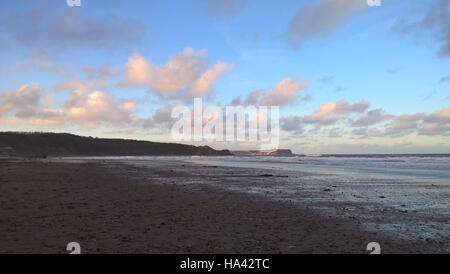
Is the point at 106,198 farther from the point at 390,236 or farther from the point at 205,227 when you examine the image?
the point at 390,236

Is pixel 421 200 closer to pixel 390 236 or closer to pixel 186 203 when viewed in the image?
pixel 390 236

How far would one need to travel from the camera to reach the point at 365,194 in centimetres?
1845

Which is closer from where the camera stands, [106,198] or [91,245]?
[91,245]

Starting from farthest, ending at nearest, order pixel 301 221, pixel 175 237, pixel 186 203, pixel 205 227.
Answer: pixel 186 203 < pixel 301 221 < pixel 205 227 < pixel 175 237

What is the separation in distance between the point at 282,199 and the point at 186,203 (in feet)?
15.8

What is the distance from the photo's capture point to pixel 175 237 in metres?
8.84

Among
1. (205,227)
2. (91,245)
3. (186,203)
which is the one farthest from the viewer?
(186,203)
